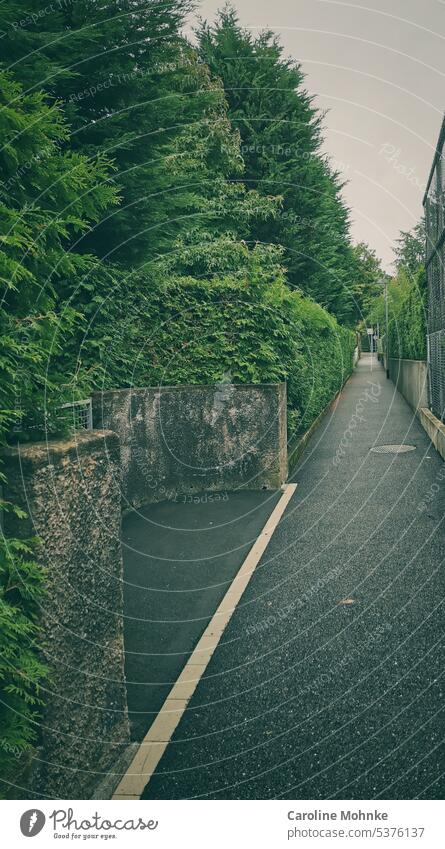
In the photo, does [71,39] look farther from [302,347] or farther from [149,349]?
[302,347]

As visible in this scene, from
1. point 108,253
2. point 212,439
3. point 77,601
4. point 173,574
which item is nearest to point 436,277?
point 212,439

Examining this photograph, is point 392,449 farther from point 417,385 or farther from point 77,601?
point 77,601

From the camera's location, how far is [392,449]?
12453 millimetres

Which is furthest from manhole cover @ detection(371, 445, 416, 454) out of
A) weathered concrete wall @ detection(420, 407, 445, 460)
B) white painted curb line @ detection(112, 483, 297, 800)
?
white painted curb line @ detection(112, 483, 297, 800)

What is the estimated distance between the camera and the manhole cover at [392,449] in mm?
12141

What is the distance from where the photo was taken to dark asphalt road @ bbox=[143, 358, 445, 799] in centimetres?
307

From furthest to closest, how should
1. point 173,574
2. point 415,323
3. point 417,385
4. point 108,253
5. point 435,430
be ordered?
1. point 415,323
2. point 417,385
3. point 435,430
4. point 108,253
5. point 173,574

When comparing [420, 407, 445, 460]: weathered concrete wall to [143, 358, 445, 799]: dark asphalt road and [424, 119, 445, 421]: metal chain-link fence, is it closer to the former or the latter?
[424, 119, 445, 421]: metal chain-link fence

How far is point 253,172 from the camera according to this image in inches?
1059

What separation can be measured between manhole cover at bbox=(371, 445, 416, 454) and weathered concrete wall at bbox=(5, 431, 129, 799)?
9.51 metres

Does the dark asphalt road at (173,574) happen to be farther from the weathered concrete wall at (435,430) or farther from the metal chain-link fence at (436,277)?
the metal chain-link fence at (436,277)

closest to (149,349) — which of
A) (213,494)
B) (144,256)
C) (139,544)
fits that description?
(144,256)

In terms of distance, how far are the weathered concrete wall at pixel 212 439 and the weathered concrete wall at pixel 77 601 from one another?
5.44 meters

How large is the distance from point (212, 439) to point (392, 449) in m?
4.75
